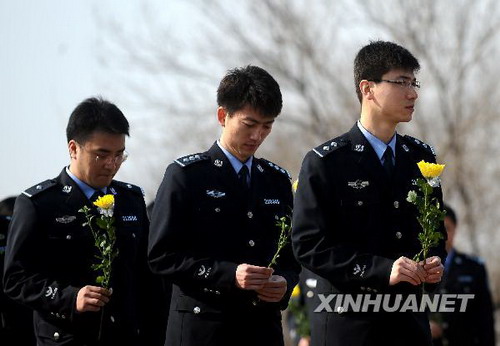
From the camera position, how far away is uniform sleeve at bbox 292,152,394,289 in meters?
6.54

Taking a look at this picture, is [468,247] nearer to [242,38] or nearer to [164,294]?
[242,38]

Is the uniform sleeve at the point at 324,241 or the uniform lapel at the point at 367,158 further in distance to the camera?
the uniform lapel at the point at 367,158

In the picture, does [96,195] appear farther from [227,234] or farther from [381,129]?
[381,129]

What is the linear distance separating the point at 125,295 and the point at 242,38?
639 inches

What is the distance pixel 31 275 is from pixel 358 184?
2.22m

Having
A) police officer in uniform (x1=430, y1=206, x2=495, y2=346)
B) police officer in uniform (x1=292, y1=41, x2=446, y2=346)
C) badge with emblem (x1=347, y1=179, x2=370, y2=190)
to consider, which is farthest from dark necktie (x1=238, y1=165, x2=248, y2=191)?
police officer in uniform (x1=430, y1=206, x2=495, y2=346)

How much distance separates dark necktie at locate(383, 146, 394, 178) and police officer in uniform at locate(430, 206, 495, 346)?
442 cm

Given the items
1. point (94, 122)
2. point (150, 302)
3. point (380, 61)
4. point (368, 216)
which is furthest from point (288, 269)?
point (94, 122)

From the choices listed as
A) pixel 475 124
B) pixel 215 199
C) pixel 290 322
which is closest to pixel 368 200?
pixel 215 199

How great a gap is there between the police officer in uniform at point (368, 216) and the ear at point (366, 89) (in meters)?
0.01

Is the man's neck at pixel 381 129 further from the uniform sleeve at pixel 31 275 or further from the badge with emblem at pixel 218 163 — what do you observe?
the uniform sleeve at pixel 31 275

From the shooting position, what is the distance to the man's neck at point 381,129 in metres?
6.92

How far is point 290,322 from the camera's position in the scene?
1177 cm

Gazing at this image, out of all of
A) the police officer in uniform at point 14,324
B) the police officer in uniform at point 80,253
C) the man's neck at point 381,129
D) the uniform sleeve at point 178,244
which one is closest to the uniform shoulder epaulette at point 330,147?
the man's neck at point 381,129
